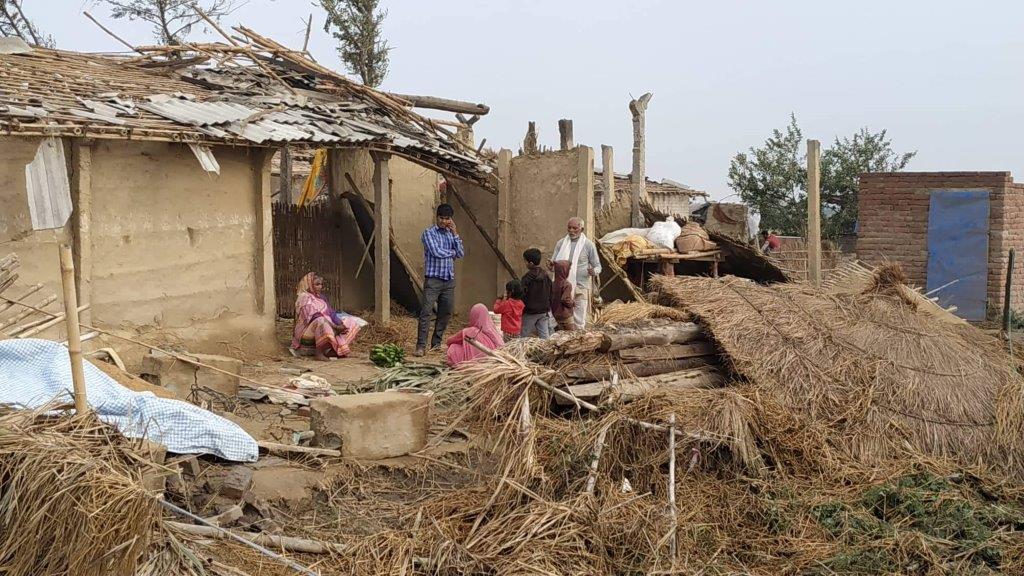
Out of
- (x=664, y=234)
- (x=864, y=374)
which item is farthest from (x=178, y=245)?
(x=864, y=374)

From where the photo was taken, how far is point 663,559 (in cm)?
493

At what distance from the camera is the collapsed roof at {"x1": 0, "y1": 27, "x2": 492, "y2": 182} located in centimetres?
833

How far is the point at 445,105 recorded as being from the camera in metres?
13.7

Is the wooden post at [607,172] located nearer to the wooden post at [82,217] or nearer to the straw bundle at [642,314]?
the straw bundle at [642,314]

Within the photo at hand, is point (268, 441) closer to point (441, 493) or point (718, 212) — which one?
point (441, 493)

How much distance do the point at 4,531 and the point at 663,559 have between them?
307 centimetres

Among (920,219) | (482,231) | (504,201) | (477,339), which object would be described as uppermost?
(504,201)

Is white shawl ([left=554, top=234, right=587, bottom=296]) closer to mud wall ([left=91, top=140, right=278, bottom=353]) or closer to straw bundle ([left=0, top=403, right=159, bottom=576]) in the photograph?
mud wall ([left=91, top=140, right=278, bottom=353])

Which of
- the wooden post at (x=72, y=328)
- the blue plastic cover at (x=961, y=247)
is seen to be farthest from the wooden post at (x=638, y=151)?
the wooden post at (x=72, y=328)

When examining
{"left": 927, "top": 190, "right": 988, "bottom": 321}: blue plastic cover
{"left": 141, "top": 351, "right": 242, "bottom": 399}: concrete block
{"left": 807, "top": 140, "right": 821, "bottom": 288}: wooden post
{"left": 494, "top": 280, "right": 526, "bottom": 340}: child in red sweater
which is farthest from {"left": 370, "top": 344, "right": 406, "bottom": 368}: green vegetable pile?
{"left": 927, "top": 190, "right": 988, "bottom": 321}: blue plastic cover

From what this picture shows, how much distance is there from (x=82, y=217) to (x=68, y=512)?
204 inches

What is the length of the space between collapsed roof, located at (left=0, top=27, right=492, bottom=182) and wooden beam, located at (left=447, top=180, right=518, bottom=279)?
24.9 inches

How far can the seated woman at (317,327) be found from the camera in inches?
411

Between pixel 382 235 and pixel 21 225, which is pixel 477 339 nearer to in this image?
pixel 382 235
